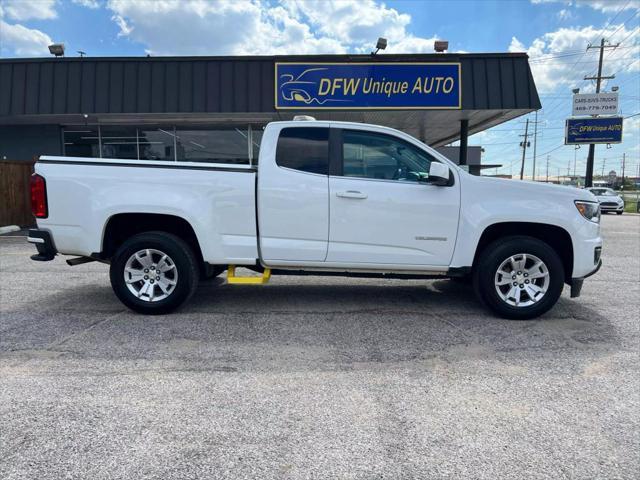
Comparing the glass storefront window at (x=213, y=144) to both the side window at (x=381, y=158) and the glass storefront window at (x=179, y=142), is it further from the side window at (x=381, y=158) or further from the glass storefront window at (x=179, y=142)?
the side window at (x=381, y=158)

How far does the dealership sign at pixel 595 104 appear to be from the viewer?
3759cm

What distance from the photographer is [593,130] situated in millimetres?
37812

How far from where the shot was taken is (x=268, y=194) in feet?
15.9

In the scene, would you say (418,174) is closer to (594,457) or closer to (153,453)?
(594,457)

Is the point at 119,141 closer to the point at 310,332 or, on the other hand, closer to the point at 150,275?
the point at 150,275

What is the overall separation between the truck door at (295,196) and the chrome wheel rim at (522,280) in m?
1.95

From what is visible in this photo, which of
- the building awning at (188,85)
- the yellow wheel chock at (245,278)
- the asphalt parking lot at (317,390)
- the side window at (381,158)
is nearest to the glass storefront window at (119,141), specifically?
the building awning at (188,85)

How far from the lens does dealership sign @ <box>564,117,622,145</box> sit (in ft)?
122

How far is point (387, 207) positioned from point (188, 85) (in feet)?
28.6

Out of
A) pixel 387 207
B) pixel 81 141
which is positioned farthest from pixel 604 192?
pixel 387 207

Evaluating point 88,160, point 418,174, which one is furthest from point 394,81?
point 88,160

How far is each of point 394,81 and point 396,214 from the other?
7.71 m

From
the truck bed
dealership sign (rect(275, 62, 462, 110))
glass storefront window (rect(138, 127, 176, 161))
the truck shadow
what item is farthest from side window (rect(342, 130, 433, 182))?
glass storefront window (rect(138, 127, 176, 161))

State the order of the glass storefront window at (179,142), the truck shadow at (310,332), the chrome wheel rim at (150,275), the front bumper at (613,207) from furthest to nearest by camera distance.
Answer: the front bumper at (613,207)
the glass storefront window at (179,142)
the chrome wheel rim at (150,275)
the truck shadow at (310,332)
